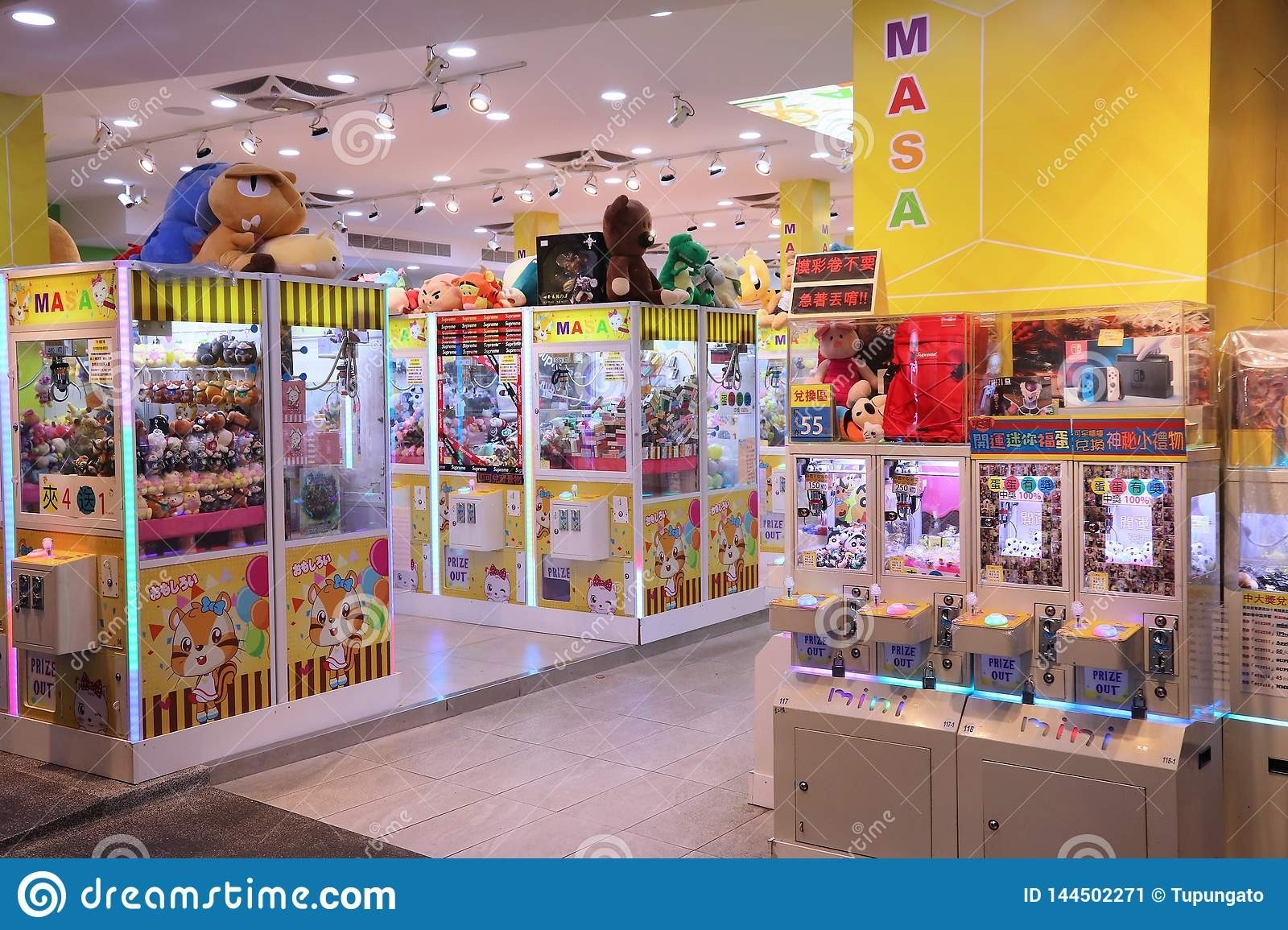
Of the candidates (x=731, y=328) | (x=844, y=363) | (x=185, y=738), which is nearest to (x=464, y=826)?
(x=185, y=738)

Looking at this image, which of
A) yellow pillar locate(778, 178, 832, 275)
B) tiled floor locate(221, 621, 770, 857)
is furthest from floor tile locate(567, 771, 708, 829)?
yellow pillar locate(778, 178, 832, 275)

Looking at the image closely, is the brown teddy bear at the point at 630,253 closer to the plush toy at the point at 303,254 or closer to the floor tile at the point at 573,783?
the plush toy at the point at 303,254

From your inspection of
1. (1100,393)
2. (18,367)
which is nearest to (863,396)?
(1100,393)

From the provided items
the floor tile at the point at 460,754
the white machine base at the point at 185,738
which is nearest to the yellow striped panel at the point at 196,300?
the white machine base at the point at 185,738

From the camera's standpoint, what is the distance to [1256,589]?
148 inches

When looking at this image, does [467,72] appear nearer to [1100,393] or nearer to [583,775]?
[583,775]

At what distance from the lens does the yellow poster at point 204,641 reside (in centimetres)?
482

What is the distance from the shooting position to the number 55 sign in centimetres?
413

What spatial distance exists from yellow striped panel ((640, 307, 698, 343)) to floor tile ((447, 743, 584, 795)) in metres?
3.05

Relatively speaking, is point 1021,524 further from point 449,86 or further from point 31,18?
point 449,86

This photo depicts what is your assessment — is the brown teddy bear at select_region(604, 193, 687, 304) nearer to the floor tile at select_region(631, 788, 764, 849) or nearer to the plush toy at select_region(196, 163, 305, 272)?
the plush toy at select_region(196, 163, 305, 272)

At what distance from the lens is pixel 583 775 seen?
5062mm

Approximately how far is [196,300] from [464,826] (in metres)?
2.59

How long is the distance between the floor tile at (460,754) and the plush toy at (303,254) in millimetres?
2431
